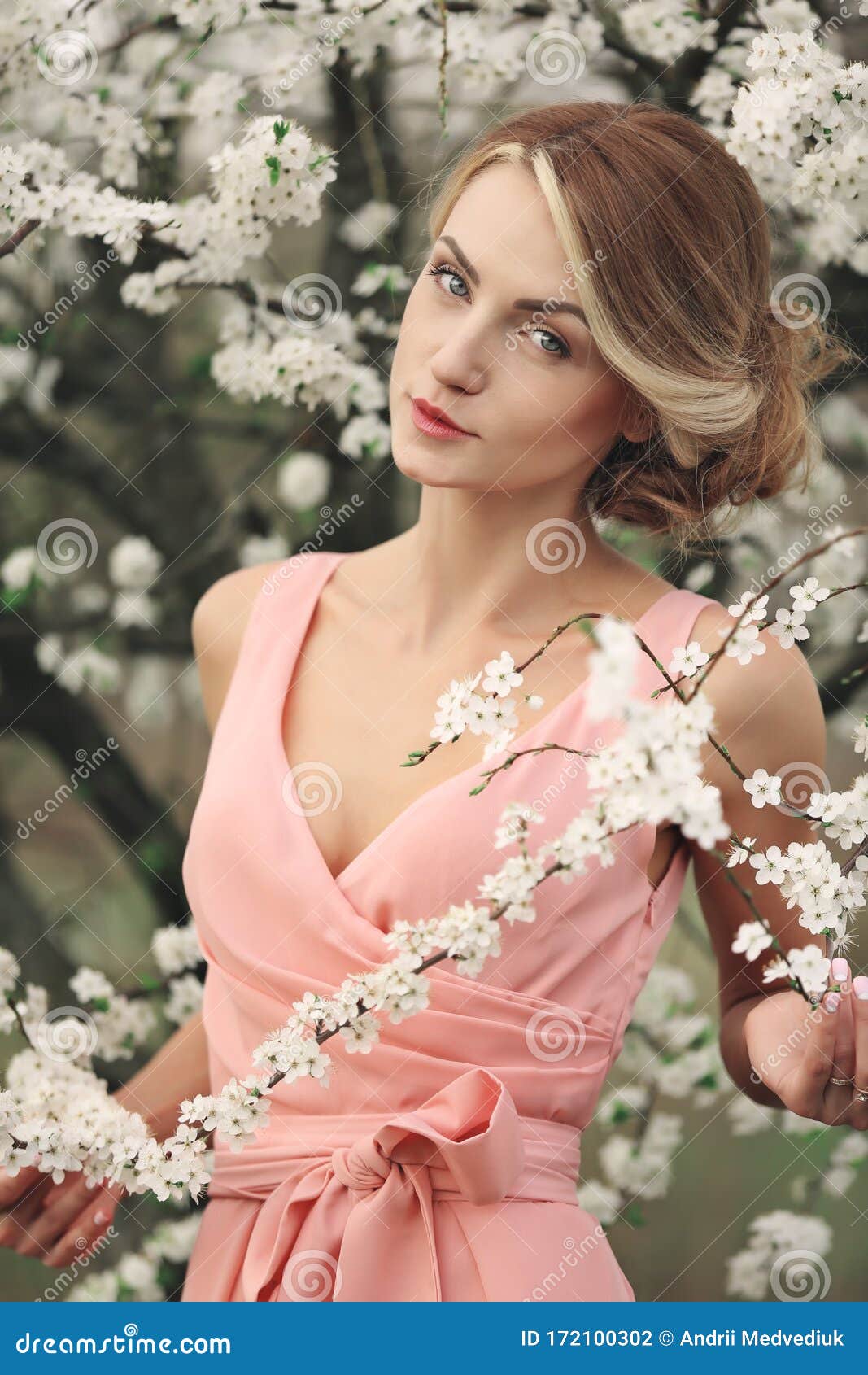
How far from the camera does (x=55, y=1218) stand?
1.17m

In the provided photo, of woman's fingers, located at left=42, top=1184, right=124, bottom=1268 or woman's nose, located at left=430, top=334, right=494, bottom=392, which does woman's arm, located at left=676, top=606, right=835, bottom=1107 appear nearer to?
woman's nose, located at left=430, top=334, right=494, bottom=392

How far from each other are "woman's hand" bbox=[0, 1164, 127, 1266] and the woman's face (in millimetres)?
737

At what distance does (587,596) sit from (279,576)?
36cm

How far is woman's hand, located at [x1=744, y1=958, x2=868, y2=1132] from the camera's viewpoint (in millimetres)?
955

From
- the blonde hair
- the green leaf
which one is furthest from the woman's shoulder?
the green leaf

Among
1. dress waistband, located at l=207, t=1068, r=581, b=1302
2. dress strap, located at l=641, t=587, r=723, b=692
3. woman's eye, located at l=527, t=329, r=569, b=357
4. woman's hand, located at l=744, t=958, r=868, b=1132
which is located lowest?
woman's hand, located at l=744, t=958, r=868, b=1132

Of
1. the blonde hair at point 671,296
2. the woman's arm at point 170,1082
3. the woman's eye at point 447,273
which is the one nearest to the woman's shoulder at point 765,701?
the blonde hair at point 671,296

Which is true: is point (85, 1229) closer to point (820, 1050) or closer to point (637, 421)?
point (820, 1050)

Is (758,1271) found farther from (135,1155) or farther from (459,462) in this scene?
(459,462)

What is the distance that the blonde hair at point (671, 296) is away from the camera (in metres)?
1.10

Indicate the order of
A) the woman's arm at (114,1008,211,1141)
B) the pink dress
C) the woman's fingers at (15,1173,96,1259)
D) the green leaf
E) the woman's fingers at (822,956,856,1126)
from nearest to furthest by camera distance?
the woman's fingers at (822,956,856,1126) → the pink dress → the woman's fingers at (15,1173,96,1259) → the woman's arm at (114,1008,211,1141) → the green leaf

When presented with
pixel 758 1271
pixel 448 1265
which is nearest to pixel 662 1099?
pixel 758 1271

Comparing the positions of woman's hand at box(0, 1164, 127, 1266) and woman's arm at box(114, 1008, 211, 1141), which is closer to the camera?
woman's hand at box(0, 1164, 127, 1266)

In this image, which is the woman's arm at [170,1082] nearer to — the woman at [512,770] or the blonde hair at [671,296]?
the woman at [512,770]
